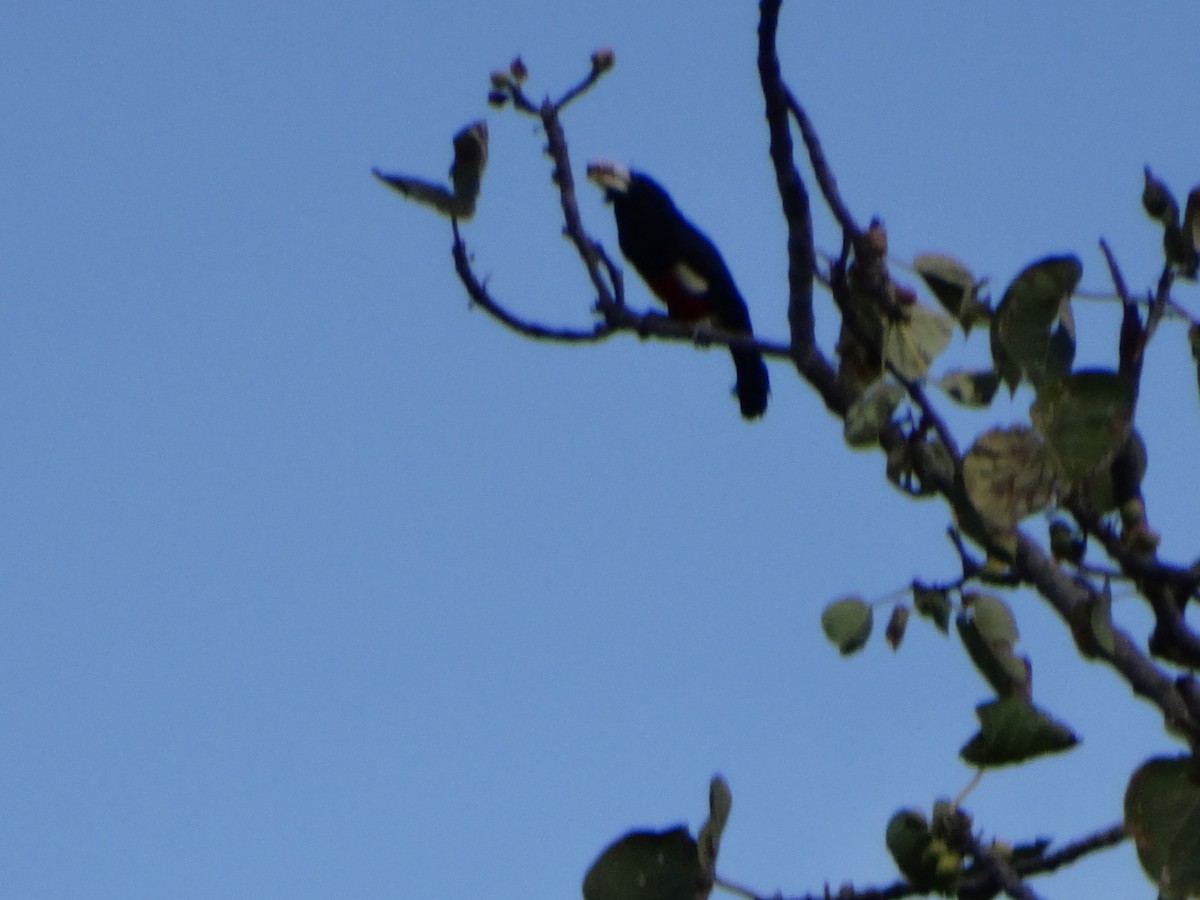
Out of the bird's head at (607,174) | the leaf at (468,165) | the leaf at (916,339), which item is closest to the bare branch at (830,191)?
the leaf at (916,339)

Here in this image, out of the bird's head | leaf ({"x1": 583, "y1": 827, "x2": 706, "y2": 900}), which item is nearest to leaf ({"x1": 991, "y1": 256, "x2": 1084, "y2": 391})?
leaf ({"x1": 583, "y1": 827, "x2": 706, "y2": 900})

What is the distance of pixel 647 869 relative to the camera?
192cm

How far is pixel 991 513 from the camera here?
6.36 feet

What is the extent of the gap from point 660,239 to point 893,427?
5.13 metres

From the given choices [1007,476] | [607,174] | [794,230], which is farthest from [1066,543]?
[607,174]

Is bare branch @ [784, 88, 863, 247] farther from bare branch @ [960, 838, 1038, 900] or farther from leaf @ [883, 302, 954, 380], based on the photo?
bare branch @ [960, 838, 1038, 900]

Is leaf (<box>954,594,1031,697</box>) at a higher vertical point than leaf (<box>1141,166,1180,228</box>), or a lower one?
lower

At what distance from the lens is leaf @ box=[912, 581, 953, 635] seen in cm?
219

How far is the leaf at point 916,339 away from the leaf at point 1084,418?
0.43 metres

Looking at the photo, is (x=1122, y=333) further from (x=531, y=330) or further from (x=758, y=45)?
(x=531, y=330)

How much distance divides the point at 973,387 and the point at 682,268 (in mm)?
4665

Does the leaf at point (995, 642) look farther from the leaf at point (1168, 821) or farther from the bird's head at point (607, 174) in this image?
the bird's head at point (607, 174)

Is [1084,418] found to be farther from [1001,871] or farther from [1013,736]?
[1001,871]

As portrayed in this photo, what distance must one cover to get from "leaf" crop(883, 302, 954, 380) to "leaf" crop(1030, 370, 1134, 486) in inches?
16.9
